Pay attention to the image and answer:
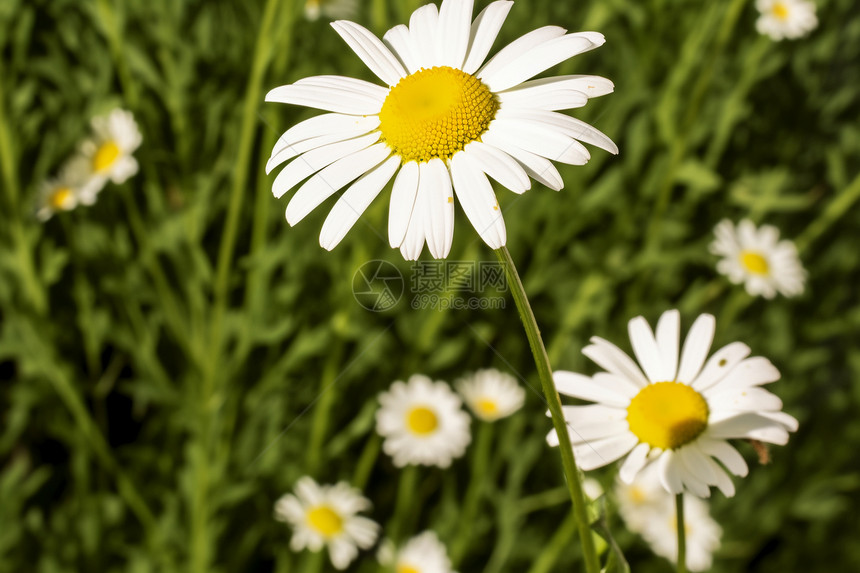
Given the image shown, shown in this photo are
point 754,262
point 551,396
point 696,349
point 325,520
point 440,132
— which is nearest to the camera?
point 551,396

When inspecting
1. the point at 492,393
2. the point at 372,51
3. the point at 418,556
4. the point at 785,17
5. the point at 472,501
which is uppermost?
the point at 785,17

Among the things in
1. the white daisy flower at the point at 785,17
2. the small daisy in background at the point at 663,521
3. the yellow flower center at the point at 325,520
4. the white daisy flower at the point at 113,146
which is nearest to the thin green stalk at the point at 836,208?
the white daisy flower at the point at 785,17

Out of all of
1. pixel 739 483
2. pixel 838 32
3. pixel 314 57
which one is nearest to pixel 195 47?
pixel 314 57

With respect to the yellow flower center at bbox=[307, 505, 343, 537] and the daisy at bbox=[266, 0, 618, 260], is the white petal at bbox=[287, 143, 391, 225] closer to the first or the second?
the daisy at bbox=[266, 0, 618, 260]

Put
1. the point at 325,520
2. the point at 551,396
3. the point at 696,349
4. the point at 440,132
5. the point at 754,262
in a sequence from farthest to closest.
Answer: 1. the point at 754,262
2. the point at 325,520
3. the point at 696,349
4. the point at 440,132
5. the point at 551,396

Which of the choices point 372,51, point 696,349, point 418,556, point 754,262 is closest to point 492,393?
point 418,556

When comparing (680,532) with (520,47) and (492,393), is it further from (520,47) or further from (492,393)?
(492,393)

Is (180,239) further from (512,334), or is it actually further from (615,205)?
(615,205)
